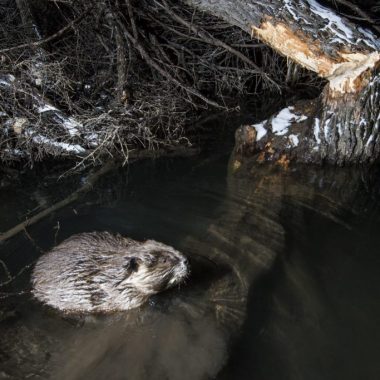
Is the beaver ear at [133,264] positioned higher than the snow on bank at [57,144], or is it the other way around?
the beaver ear at [133,264]

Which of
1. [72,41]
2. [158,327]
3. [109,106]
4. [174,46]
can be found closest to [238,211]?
[158,327]

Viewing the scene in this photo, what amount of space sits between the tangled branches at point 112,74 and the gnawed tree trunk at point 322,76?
3.58 ft

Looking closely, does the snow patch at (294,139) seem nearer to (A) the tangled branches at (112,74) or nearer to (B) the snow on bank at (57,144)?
(A) the tangled branches at (112,74)

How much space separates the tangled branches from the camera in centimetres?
509

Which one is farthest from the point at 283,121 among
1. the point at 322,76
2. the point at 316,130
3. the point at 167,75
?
the point at 167,75

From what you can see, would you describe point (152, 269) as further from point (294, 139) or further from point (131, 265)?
point (294, 139)

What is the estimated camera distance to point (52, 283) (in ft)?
10.3

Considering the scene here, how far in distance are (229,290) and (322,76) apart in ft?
8.30

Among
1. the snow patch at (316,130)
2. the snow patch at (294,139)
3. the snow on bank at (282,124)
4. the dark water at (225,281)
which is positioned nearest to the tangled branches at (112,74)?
the dark water at (225,281)

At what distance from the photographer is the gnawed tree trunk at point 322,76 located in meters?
4.35

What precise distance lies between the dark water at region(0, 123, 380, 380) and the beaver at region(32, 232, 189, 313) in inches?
3.3

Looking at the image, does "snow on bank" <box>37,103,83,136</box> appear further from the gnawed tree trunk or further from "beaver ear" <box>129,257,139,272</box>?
"beaver ear" <box>129,257,139,272</box>

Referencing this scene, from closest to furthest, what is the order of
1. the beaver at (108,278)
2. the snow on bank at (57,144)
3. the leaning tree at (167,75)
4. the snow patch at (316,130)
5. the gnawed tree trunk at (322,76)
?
1. the beaver at (108,278)
2. the gnawed tree trunk at (322,76)
3. the leaning tree at (167,75)
4. the snow patch at (316,130)
5. the snow on bank at (57,144)

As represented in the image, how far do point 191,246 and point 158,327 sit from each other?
2.78ft
